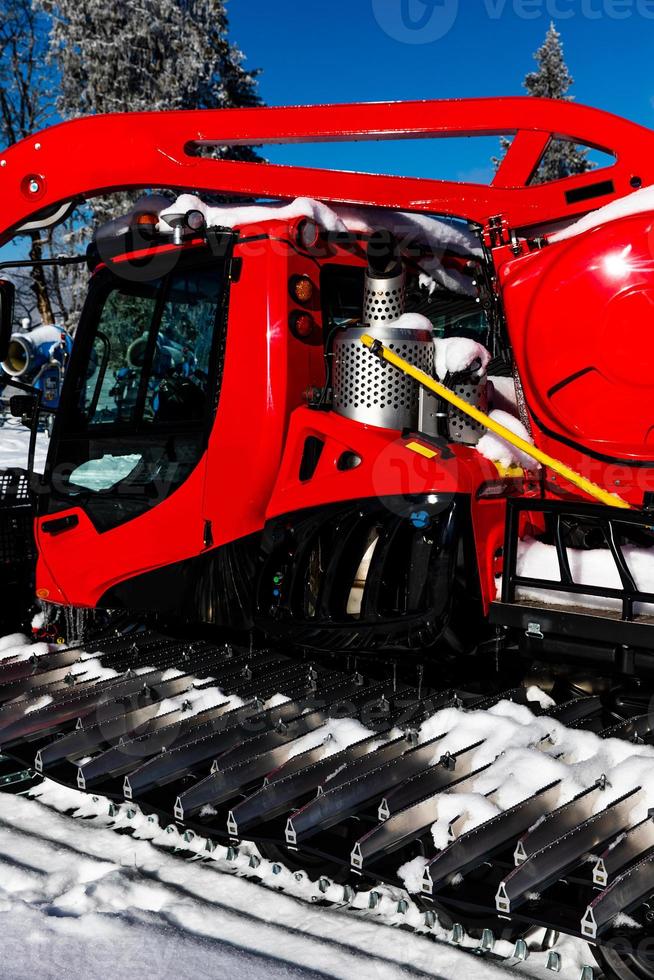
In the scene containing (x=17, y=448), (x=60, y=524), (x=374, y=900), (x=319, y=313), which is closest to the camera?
(x=374, y=900)

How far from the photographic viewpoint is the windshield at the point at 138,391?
396cm

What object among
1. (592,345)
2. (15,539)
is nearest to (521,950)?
(592,345)

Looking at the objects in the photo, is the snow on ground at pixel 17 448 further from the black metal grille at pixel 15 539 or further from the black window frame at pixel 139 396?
the black window frame at pixel 139 396

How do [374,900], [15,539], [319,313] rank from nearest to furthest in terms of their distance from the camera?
[374,900] < [319,313] < [15,539]

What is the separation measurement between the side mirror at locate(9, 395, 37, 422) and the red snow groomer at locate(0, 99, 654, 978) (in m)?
0.03

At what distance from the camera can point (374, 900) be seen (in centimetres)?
296

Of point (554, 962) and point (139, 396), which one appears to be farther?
point (139, 396)

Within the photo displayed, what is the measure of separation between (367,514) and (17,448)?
1295 centimetres

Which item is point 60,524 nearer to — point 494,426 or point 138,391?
point 138,391

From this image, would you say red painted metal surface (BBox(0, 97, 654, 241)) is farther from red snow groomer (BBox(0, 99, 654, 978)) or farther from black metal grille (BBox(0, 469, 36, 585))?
black metal grille (BBox(0, 469, 36, 585))

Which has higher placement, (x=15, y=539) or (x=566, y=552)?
(x=566, y=552)

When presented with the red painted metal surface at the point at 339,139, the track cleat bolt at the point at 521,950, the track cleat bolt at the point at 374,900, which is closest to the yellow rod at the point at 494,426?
the red painted metal surface at the point at 339,139

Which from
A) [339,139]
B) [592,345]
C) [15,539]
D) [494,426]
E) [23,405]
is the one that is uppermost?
[339,139]

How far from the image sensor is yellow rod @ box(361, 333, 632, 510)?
311 centimetres
